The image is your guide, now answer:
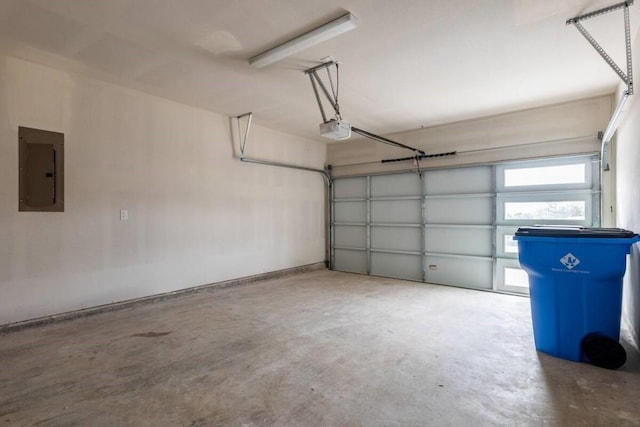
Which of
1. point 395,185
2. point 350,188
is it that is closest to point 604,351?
point 395,185

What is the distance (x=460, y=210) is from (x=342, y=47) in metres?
3.66

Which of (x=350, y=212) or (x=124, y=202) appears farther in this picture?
(x=350, y=212)

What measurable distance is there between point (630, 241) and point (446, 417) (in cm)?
189

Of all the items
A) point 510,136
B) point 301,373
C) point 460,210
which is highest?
point 510,136

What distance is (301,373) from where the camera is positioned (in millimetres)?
2412

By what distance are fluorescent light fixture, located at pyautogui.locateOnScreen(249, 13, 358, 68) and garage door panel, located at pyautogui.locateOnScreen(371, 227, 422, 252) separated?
4.07 m

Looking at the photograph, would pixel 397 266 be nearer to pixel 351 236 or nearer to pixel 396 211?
pixel 396 211

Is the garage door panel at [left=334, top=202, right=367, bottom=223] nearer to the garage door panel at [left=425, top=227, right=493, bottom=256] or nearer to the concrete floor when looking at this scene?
the garage door panel at [left=425, top=227, right=493, bottom=256]

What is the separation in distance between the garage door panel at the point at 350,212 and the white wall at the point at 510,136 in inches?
29.1

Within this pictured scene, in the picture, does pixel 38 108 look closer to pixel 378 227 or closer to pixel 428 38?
pixel 428 38

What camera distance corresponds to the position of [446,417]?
1884 millimetres

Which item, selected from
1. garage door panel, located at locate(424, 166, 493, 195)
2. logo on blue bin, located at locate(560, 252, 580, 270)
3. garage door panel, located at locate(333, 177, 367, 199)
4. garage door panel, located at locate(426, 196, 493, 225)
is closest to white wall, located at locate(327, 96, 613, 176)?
garage door panel, located at locate(424, 166, 493, 195)

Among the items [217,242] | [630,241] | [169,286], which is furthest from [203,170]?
[630,241]

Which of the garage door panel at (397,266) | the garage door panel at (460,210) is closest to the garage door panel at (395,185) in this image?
the garage door panel at (460,210)
